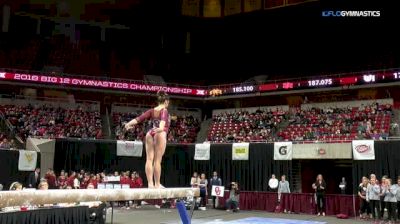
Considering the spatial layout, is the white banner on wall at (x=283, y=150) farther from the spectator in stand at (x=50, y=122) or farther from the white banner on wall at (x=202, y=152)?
the spectator in stand at (x=50, y=122)

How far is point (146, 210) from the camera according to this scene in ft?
63.5

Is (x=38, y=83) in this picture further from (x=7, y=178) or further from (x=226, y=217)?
(x=226, y=217)

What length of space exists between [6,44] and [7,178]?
1214 centimetres

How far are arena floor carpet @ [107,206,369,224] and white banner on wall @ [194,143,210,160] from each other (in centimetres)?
489

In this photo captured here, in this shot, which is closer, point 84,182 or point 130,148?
point 84,182

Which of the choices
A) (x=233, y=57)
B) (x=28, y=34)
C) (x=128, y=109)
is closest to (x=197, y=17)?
(x=233, y=57)

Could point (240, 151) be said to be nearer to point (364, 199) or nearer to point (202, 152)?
point (202, 152)

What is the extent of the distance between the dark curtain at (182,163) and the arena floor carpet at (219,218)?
293 centimetres

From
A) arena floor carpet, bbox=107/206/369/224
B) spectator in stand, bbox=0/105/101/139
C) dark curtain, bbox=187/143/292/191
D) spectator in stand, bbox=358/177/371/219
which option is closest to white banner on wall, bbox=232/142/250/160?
dark curtain, bbox=187/143/292/191

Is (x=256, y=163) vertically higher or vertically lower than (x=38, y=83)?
lower

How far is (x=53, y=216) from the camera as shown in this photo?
11086mm

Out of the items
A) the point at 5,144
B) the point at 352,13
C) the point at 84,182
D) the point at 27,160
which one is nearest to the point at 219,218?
the point at 84,182

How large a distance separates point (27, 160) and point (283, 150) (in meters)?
11.4

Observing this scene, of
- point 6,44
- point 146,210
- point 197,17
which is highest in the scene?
point 197,17
